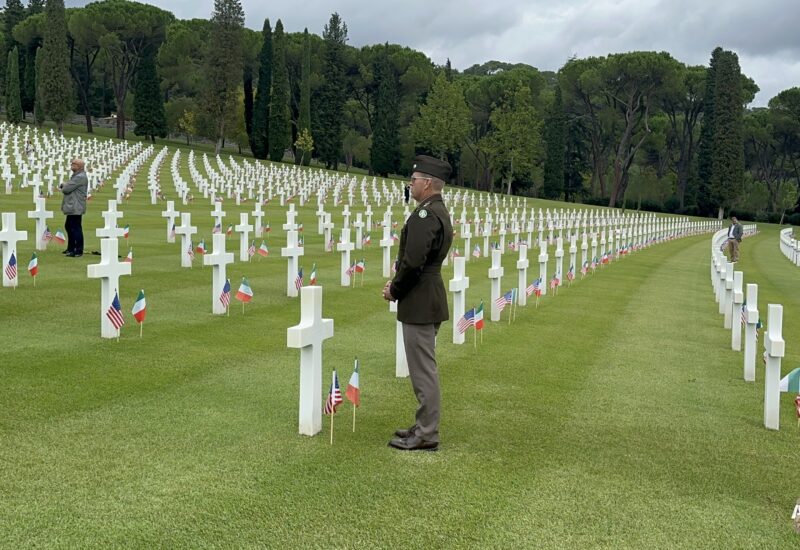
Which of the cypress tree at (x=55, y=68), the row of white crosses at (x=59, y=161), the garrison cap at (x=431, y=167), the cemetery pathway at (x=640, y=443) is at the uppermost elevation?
the cypress tree at (x=55, y=68)

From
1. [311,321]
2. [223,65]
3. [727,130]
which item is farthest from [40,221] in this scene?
[727,130]

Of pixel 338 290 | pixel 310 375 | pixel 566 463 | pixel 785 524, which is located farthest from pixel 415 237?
pixel 338 290

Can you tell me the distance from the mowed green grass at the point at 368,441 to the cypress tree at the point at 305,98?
207 ft

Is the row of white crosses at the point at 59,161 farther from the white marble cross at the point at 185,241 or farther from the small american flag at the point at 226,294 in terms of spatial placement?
the small american flag at the point at 226,294

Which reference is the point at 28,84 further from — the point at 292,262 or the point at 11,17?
the point at 292,262

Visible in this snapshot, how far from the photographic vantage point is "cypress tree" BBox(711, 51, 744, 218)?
67.1m

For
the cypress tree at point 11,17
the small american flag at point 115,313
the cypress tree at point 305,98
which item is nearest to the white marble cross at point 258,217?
the small american flag at point 115,313

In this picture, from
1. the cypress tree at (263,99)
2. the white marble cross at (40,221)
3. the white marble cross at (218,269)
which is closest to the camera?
the white marble cross at (218,269)

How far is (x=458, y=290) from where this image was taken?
9.51 m

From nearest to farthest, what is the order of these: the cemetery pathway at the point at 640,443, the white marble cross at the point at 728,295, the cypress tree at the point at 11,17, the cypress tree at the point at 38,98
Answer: the cemetery pathway at the point at 640,443, the white marble cross at the point at 728,295, the cypress tree at the point at 38,98, the cypress tree at the point at 11,17

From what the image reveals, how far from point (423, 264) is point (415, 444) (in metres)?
1.23

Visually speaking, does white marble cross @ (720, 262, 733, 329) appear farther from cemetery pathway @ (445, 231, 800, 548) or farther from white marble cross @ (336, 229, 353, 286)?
white marble cross @ (336, 229, 353, 286)

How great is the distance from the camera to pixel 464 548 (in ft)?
13.9

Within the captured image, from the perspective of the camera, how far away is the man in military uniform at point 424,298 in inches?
222
